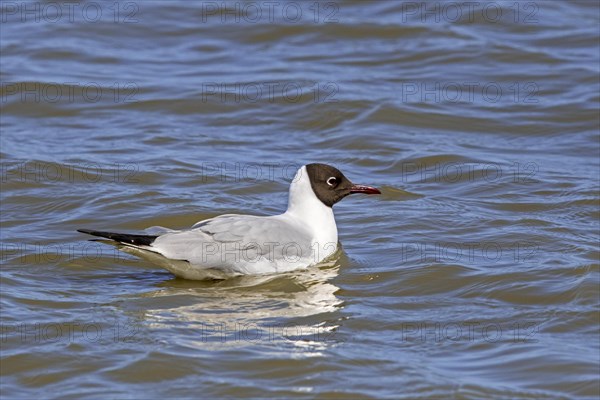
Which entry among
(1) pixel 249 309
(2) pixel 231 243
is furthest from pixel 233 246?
(1) pixel 249 309

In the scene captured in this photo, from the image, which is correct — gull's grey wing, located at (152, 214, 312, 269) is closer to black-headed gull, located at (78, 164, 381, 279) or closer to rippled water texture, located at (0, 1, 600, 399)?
black-headed gull, located at (78, 164, 381, 279)

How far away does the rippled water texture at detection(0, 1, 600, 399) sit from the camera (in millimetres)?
7375

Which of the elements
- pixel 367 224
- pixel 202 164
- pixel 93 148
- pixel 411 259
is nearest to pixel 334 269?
pixel 411 259

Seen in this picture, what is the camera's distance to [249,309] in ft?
27.5

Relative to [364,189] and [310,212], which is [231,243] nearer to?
[310,212]

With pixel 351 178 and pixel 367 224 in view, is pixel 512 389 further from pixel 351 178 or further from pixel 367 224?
pixel 351 178

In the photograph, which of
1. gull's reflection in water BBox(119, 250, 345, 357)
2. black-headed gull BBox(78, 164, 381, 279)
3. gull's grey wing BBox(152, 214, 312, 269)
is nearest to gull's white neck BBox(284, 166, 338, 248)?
black-headed gull BBox(78, 164, 381, 279)

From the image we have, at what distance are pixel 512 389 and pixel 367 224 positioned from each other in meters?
3.86

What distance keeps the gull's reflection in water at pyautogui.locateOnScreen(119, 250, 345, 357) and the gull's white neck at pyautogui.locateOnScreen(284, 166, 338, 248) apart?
0.79 feet

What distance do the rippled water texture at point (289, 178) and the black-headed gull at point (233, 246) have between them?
0.43 ft

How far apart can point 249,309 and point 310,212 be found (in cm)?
150

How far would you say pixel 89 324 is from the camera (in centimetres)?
800

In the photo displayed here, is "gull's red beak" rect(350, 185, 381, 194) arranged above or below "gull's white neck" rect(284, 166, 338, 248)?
above

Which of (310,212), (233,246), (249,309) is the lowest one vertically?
(249,309)
